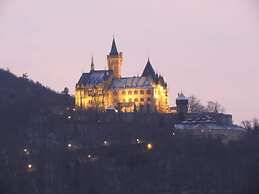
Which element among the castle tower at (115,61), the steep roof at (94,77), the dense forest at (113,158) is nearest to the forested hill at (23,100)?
the dense forest at (113,158)

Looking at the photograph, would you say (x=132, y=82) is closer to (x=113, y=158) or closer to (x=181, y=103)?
(x=181, y=103)

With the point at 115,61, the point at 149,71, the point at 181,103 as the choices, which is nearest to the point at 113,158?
the point at 181,103

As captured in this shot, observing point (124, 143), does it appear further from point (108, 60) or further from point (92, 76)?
point (108, 60)

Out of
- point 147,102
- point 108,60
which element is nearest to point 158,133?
point 147,102

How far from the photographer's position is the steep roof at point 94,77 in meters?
88.5

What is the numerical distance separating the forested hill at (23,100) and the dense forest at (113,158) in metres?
0.18

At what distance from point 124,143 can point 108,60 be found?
97.5ft

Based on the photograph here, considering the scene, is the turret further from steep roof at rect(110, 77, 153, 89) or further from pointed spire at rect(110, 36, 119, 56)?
pointed spire at rect(110, 36, 119, 56)

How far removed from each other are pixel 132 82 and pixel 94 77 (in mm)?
4024

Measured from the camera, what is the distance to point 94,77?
90000mm

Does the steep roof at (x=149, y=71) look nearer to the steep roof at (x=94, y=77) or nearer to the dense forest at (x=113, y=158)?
the steep roof at (x=94, y=77)

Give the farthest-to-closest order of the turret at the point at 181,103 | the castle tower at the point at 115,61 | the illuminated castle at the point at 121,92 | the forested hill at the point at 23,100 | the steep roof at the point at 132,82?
the castle tower at the point at 115,61, the steep roof at the point at 132,82, the illuminated castle at the point at 121,92, the turret at the point at 181,103, the forested hill at the point at 23,100

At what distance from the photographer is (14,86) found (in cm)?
8706

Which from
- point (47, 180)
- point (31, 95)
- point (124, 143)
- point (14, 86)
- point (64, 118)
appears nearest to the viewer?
point (47, 180)
